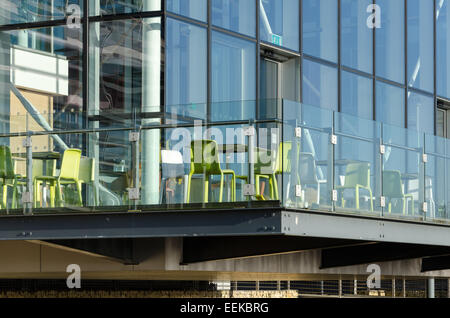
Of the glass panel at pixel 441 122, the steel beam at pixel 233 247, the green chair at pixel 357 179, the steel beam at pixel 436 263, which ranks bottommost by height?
the steel beam at pixel 436 263

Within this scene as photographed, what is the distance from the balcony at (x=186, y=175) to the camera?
12.9m

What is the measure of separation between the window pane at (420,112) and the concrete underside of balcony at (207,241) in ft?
17.5

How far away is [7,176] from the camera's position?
1394 centimetres

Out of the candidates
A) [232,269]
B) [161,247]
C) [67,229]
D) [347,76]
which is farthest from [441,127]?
[67,229]

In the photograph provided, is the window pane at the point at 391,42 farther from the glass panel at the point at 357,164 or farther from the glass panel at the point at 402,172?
the glass panel at the point at 357,164

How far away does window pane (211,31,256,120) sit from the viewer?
17.9 m

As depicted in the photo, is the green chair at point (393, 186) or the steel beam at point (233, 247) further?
the green chair at point (393, 186)

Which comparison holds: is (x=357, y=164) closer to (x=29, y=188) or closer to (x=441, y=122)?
(x=29, y=188)

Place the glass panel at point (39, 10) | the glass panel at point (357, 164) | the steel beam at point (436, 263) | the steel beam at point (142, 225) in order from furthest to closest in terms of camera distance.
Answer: the steel beam at point (436, 263)
the glass panel at point (39, 10)
the glass panel at point (357, 164)
the steel beam at point (142, 225)

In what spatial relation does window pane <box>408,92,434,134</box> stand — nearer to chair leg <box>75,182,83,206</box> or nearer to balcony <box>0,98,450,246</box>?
balcony <box>0,98,450,246</box>

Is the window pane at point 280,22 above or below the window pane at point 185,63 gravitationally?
above

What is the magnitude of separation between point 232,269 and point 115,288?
412 inches

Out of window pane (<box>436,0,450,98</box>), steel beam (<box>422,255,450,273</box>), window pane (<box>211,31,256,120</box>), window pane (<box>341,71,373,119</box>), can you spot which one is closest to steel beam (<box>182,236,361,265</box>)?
window pane (<box>211,31,256,120</box>)

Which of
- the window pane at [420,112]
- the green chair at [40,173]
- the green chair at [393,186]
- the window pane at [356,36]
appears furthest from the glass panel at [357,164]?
the window pane at [420,112]
